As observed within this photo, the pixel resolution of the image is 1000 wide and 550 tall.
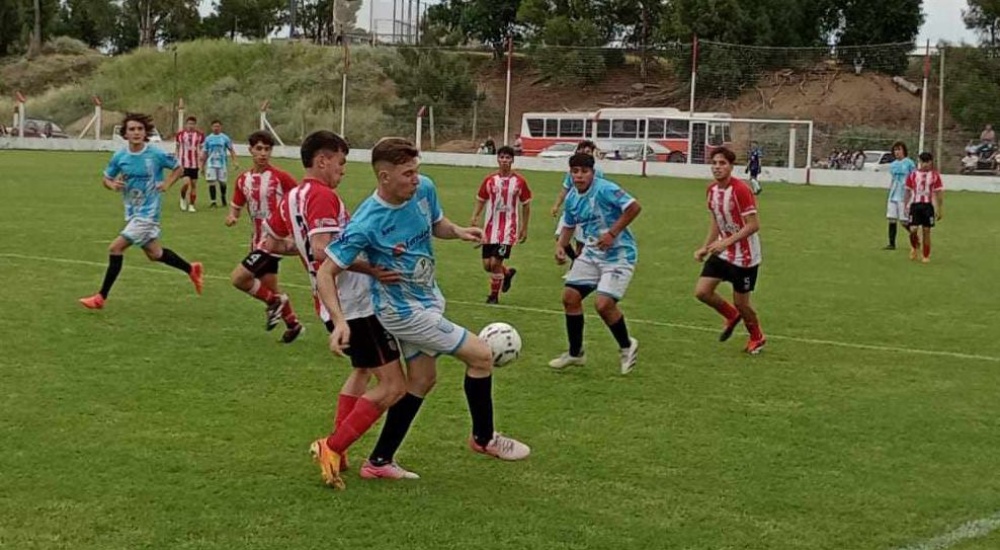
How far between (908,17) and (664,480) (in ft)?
206

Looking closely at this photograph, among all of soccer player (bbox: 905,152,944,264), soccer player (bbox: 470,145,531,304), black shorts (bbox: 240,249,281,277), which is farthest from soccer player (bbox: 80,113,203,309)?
soccer player (bbox: 905,152,944,264)

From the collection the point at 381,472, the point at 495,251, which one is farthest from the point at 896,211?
the point at 381,472

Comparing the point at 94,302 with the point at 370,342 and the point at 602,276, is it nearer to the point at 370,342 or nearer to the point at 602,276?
the point at 602,276

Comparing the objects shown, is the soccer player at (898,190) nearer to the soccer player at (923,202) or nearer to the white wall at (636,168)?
the soccer player at (923,202)

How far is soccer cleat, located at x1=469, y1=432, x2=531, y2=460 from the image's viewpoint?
21.4 feet

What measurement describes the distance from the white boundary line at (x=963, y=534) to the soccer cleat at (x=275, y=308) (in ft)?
19.9

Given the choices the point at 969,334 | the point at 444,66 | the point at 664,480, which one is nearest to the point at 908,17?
the point at 444,66

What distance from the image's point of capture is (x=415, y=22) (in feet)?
240

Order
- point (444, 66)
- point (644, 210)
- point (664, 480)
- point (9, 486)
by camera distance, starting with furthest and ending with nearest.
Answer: point (444, 66) < point (644, 210) < point (664, 480) < point (9, 486)

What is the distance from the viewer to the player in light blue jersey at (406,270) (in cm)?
582

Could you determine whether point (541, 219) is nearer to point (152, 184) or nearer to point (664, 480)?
point (152, 184)

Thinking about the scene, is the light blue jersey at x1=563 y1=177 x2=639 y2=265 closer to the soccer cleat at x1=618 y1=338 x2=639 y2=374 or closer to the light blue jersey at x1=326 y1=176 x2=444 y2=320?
the soccer cleat at x1=618 y1=338 x2=639 y2=374

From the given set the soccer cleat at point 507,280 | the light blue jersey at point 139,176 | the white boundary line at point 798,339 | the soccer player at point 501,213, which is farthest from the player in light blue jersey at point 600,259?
the light blue jersey at point 139,176

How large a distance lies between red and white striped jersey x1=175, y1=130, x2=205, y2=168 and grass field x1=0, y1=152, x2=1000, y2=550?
10268 mm
